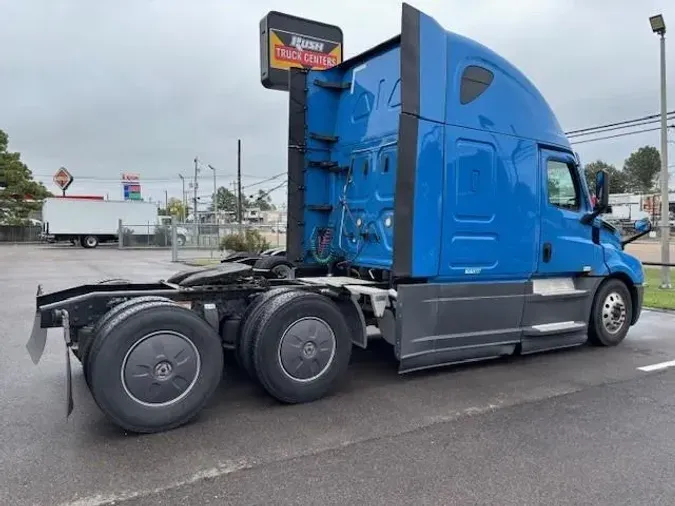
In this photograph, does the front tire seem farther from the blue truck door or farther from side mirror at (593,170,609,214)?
side mirror at (593,170,609,214)

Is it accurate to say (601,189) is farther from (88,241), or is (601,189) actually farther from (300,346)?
(88,241)

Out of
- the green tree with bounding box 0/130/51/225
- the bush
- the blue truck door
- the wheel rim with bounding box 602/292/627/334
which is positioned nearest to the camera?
the blue truck door

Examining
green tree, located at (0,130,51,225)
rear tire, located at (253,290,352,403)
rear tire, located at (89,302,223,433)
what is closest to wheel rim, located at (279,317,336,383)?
rear tire, located at (253,290,352,403)

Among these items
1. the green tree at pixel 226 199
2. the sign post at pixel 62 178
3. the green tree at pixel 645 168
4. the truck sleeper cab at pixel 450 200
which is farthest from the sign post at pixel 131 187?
the green tree at pixel 645 168

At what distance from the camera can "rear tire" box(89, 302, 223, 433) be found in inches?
158

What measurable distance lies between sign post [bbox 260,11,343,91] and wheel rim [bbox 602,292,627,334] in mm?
6057

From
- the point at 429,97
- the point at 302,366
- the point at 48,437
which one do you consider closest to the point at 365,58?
the point at 429,97

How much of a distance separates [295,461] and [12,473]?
70.0 inches

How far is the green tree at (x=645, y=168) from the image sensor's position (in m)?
91.6

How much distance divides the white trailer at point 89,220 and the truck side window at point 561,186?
109 feet

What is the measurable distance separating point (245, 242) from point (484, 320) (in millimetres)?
17011

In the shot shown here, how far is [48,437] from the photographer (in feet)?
13.4

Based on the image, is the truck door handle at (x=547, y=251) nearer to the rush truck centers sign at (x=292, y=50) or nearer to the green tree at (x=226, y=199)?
the rush truck centers sign at (x=292, y=50)

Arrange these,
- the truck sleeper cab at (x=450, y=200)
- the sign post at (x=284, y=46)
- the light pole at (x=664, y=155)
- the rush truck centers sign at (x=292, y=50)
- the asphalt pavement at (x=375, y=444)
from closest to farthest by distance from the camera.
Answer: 1. the asphalt pavement at (x=375, y=444)
2. the truck sleeper cab at (x=450, y=200)
3. the sign post at (x=284, y=46)
4. the rush truck centers sign at (x=292, y=50)
5. the light pole at (x=664, y=155)
